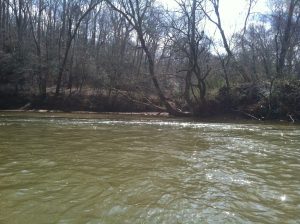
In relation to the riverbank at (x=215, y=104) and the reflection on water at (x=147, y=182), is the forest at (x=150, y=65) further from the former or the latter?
the reflection on water at (x=147, y=182)

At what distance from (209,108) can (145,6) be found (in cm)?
1079

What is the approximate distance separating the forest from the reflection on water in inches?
601

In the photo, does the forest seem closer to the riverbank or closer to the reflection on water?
the riverbank

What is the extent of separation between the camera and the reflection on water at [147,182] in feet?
17.5

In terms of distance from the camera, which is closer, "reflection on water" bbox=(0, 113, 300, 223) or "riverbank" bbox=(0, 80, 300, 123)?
"reflection on water" bbox=(0, 113, 300, 223)

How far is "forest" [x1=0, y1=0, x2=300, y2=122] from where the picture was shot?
27.6m

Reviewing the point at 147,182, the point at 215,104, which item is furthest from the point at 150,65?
the point at 147,182

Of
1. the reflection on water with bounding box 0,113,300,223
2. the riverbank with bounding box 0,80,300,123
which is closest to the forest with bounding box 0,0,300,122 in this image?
the riverbank with bounding box 0,80,300,123

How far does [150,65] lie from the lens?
2980cm

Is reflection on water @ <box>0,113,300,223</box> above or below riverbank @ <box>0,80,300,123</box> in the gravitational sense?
below

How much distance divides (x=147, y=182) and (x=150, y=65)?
23.2 meters

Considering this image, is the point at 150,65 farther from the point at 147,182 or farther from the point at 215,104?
the point at 147,182

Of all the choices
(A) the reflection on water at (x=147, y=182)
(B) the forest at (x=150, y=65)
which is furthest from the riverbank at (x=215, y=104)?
(A) the reflection on water at (x=147, y=182)

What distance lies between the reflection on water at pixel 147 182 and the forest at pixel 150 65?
50.1ft
